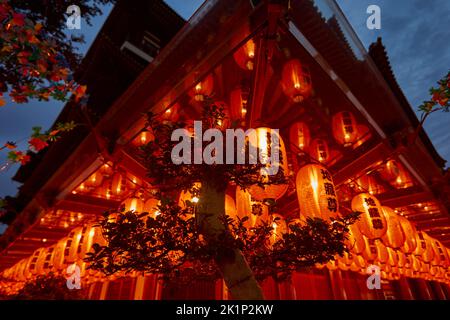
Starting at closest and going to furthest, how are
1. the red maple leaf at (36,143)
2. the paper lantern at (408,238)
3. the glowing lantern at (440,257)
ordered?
the red maple leaf at (36,143) < the paper lantern at (408,238) < the glowing lantern at (440,257)

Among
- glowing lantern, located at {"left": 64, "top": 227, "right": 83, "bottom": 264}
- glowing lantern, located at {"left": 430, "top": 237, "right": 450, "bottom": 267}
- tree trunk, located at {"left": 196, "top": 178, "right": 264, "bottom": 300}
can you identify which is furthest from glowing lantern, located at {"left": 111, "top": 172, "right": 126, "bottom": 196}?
glowing lantern, located at {"left": 430, "top": 237, "right": 450, "bottom": 267}

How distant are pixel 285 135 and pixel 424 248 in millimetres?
5376

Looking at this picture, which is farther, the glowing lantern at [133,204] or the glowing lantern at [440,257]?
the glowing lantern at [440,257]

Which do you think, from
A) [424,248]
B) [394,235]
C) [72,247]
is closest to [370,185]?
[424,248]

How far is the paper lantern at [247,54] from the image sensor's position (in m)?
4.50

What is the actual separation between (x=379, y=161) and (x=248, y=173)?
399 centimetres

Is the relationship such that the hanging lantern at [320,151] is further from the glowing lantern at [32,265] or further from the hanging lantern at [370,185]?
the glowing lantern at [32,265]

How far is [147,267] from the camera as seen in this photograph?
2719 mm

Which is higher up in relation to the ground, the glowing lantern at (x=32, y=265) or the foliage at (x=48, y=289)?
the glowing lantern at (x=32, y=265)

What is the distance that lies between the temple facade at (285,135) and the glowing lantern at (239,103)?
3 cm

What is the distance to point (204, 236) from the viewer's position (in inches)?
101

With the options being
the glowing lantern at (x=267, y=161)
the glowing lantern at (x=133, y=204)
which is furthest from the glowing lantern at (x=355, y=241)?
the glowing lantern at (x=133, y=204)

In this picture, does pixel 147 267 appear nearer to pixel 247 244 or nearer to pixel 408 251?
pixel 247 244
